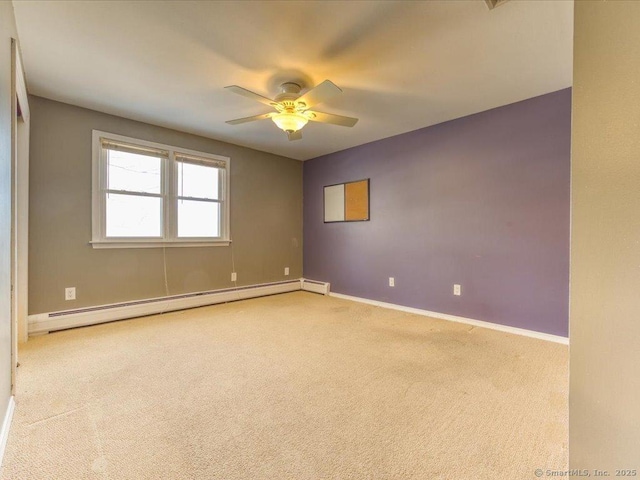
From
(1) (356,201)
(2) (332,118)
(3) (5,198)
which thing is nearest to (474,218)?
(1) (356,201)

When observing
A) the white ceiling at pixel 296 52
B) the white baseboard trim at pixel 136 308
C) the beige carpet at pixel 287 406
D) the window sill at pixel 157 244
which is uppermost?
the white ceiling at pixel 296 52

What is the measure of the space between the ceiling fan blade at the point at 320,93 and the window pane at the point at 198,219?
2206 mm

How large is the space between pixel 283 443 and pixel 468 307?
2603 mm

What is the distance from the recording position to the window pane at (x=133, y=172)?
320 cm

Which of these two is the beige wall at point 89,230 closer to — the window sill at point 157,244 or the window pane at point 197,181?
the window sill at point 157,244

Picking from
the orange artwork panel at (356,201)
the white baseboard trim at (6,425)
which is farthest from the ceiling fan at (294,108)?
the white baseboard trim at (6,425)

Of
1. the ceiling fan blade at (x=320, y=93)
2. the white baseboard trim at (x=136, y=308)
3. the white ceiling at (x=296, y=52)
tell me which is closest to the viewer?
the white ceiling at (x=296, y=52)

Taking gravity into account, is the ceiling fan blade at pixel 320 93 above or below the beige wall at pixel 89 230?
above

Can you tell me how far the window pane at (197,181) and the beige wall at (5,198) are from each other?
2165 millimetres

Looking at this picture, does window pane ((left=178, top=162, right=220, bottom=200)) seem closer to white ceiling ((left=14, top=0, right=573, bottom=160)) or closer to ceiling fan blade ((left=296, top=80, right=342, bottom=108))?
white ceiling ((left=14, top=0, right=573, bottom=160))

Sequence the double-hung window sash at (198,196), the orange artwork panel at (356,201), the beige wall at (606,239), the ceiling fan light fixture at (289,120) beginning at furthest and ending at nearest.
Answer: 1. the orange artwork panel at (356,201)
2. the double-hung window sash at (198,196)
3. the ceiling fan light fixture at (289,120)
4. the beige wall at (606,239)

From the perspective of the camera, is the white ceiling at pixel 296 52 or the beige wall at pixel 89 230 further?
the beige wall at pixel 89 230

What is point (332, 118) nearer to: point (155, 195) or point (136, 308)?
point (155, 195)

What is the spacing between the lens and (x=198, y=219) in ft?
12.7
